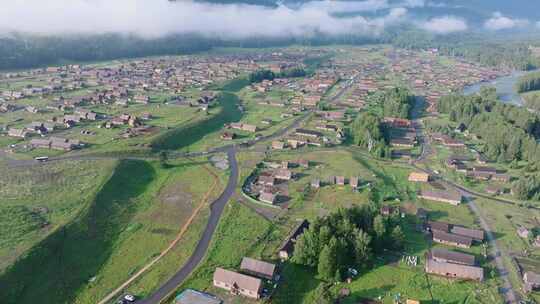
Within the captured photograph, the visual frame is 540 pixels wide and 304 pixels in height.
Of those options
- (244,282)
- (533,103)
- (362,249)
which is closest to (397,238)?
(362,249)

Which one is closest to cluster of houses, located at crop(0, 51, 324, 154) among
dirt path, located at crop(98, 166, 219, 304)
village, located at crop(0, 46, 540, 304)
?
village, located at crop(0, 46, 540, 304)

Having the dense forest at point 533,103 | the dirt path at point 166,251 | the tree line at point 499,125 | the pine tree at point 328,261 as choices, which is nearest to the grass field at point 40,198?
the dirt path at point 166,251

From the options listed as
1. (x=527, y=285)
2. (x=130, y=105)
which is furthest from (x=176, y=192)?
(x=130, y=105)

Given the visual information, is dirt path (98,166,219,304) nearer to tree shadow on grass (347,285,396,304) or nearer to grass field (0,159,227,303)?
grass field (0,159,227,303)

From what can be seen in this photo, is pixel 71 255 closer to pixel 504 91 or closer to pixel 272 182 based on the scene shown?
pixel 272 182

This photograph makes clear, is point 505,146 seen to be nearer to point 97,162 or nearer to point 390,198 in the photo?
point 390,198

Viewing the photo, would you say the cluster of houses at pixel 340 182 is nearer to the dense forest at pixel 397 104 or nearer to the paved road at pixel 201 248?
the paved road at pixel 201 248
